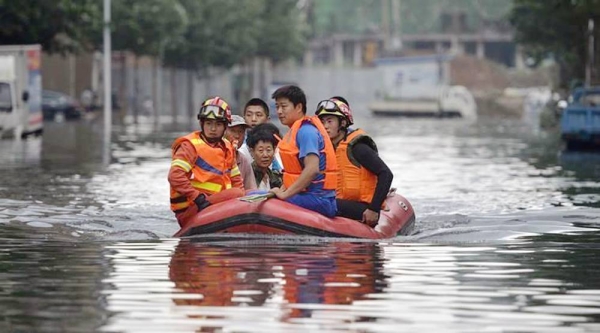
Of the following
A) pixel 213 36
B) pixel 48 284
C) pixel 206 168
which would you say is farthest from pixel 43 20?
pixel 48 284

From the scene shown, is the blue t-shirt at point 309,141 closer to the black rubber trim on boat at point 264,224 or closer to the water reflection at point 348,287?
the black rubber trim on boat at point 264,224

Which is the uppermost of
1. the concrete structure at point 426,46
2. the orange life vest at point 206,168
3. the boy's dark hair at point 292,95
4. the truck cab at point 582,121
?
the boy's dark hair at point 292,95

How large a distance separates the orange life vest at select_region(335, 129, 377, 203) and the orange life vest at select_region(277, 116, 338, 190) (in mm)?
589

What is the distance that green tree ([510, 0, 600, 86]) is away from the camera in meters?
56.1

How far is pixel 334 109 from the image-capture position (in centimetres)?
1655

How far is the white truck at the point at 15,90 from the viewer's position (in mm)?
48219

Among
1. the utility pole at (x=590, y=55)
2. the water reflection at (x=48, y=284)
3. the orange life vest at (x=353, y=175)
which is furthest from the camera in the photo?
the utility pole at (x=590, y=55)

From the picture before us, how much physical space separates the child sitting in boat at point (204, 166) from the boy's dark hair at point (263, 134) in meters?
0.41

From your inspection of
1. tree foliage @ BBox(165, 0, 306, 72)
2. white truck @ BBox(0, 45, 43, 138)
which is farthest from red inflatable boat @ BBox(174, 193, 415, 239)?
tree foliage @ BBox(165, 0, 306, 72)

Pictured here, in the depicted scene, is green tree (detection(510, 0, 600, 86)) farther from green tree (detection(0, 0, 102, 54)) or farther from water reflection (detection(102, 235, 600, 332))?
water reflection (detection(102, 235, 600, 332))

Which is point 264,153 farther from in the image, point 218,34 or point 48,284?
point 218,34


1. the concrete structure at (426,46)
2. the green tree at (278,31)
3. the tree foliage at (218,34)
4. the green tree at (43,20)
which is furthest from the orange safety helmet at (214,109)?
the concrete structure at (426,46)

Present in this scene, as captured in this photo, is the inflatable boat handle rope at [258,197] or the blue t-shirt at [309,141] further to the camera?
the inflatable boat handle rope at [258,197]

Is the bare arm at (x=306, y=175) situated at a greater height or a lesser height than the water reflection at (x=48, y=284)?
greater
